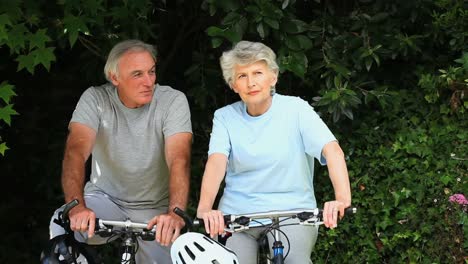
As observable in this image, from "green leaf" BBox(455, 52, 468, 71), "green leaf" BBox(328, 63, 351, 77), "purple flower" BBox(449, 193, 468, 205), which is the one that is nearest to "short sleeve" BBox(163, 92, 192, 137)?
"green leaf" BBox(328, 63, 351, 77)

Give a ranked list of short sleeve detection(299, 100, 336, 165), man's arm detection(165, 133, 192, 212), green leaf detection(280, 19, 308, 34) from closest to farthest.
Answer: short sleeve detection(299, 100, 336, 165)
man's arm detection(165, 133, 192, 212)
green leaf detection(280, 19, 308, 34)

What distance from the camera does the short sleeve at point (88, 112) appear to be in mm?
5062

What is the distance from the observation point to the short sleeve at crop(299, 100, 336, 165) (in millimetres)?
4422

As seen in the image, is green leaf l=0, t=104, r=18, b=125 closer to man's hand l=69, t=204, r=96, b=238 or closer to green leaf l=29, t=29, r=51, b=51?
green leaf l=29, t=29, r=51, b=51

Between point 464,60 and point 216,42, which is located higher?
point 216,42

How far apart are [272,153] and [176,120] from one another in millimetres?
732

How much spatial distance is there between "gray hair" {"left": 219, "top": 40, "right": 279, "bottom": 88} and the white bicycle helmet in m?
0.96

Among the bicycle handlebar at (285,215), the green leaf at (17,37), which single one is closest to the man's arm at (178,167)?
the bicycle handlebar at (285,215)

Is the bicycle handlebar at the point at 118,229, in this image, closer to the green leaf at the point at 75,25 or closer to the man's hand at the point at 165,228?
the man's hand at the point at 165,228

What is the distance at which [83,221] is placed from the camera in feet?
14.3

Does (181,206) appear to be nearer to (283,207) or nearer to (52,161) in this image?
(283,207)

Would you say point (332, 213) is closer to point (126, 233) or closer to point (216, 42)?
point (126, 233)

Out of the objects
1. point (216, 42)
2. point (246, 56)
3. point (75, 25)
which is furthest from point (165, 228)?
point (75, 25)

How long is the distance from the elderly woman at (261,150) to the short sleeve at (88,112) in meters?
0.79
